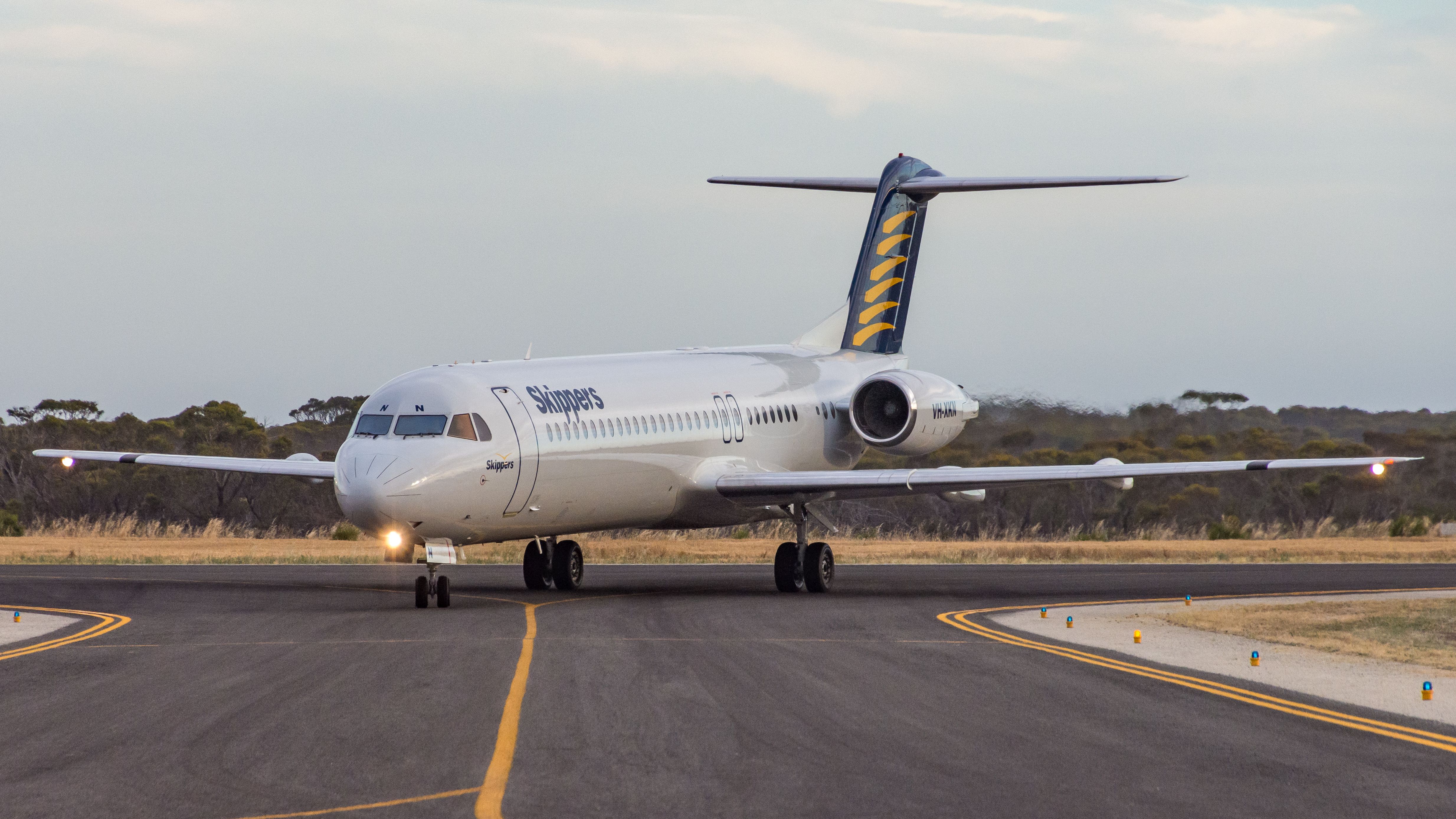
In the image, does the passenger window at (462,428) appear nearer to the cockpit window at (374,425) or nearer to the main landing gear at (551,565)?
the cockpit window at (374,425)

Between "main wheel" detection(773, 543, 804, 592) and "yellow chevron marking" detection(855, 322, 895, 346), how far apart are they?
29.4 ft

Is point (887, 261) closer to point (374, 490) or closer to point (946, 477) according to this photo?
point (946, 477)

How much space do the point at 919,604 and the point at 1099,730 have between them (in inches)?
495

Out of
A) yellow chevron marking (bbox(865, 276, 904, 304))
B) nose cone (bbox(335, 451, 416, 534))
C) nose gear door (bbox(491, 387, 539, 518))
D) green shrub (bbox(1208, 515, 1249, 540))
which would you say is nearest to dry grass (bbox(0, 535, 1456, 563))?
green shrub (bbox(1208, 515, 1249, 540))

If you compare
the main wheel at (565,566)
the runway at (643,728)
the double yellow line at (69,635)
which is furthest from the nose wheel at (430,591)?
the main wheel at (565,566)

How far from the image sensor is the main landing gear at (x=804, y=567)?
1121 inches

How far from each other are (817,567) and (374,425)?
8184mm

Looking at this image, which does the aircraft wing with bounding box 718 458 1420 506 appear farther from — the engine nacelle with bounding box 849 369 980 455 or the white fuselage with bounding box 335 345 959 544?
the engine nacelle with bounding box 849 369 980 455

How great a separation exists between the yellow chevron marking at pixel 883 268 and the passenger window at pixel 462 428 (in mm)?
14904

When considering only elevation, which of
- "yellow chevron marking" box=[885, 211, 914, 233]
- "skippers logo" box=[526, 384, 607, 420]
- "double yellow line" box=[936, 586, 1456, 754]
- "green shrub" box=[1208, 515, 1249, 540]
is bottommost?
"double yellow line" box=[936, 586, 1456, 754]

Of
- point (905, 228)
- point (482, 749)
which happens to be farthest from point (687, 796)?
point (905, 228)

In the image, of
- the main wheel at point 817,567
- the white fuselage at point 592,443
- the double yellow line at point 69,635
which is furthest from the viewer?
the main wheel at point 817,567

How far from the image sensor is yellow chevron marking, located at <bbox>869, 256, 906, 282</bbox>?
121ft

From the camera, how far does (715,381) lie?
30547 millimetres
